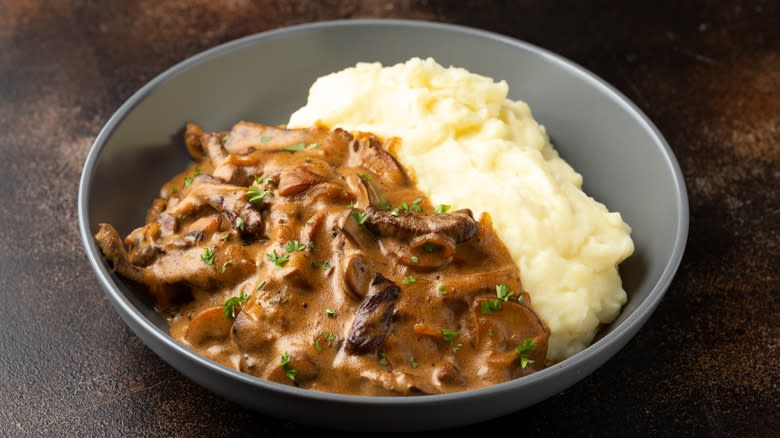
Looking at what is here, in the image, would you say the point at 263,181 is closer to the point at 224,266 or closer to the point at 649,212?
the point at 224,266

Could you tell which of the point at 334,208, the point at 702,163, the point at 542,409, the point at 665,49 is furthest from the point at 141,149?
the point at 665,49

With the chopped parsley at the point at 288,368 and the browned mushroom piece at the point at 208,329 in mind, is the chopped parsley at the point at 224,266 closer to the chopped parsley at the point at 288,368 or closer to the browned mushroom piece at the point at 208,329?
the browned mushroom piece at the point at 208,329

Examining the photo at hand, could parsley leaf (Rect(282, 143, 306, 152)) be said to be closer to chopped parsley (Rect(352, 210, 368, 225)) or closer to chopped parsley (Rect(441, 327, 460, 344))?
chopped parsley (Rect(352, 210, 368, 225))

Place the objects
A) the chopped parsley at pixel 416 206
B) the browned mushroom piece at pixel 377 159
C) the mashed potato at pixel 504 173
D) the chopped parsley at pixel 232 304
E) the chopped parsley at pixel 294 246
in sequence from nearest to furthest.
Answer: the chopped parsley at pixel 232 304, the chopped parsley at pixel 294 246, the mashed potato at pixel 504 173, the chopped parsley at pixel 416 206, the browned mushroom piece at pixel 377 159

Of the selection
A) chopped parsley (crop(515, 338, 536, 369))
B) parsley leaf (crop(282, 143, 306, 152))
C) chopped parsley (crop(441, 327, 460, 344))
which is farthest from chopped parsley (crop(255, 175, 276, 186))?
chopped parsley (crop(515, 338, 536, 369))

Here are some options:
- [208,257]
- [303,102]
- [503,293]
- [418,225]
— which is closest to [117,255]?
[208,257]

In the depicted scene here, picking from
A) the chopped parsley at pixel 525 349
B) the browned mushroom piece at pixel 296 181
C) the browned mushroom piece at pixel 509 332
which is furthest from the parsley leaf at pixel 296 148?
the chopped parsley at pixel 525 349

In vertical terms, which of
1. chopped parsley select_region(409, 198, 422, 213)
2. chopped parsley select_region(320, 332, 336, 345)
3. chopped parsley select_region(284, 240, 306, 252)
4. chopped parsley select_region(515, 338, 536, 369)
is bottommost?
chopped parsley select_region(515, 338, 536, 369)
